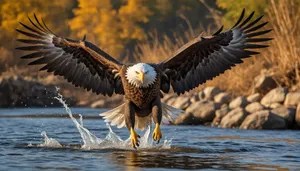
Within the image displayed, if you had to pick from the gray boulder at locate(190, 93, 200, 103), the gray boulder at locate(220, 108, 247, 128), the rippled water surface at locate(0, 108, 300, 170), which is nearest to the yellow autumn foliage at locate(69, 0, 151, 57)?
the gray boulder at locate(190, 93, 200, 103)

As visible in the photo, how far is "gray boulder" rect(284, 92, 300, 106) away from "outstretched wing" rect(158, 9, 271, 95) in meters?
5.19

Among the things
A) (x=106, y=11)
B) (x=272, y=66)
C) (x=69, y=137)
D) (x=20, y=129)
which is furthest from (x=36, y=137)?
(x=106, y=11)

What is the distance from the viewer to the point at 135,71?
10.9 metres

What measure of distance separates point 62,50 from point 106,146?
1588mm

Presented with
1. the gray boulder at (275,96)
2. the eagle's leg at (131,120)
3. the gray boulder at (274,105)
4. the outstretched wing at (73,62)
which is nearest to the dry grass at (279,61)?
the gray boulder at (275,96)

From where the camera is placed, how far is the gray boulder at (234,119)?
16.7 metres

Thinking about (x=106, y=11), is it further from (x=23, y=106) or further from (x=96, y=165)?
(x=96, y=165)

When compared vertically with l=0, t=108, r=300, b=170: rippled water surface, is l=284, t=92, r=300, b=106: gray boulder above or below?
above

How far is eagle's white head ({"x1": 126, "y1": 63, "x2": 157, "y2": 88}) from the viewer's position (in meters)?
10.7

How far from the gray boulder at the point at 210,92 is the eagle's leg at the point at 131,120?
987 centimetres

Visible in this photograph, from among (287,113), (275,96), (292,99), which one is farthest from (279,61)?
(287,113)

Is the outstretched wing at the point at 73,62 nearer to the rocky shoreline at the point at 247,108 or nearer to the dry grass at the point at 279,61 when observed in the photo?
the rocky shoreline at the point at 247,108

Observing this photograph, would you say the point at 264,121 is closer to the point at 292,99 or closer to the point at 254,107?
the point at 254,107

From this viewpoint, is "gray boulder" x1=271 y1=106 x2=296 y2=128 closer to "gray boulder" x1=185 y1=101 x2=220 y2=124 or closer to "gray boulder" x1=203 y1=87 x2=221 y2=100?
"gray boulder" x1=185 y1=101 x2=220 y2=124
